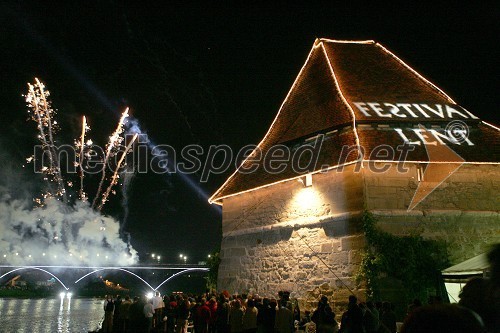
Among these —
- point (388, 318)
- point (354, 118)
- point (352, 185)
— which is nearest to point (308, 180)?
point (352, 185)

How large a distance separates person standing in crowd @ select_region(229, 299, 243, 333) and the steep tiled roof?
4.05 metres

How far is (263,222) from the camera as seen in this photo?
41.4ft

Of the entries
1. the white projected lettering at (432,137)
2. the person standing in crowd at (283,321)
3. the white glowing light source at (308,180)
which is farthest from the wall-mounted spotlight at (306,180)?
the person standing in crowd at (283,321)

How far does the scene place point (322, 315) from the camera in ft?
23.9

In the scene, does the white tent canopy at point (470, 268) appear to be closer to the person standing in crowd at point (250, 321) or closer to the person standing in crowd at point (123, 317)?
the person standing in crowd at point (250, 321)

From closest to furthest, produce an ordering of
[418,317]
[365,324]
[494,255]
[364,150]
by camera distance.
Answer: [418,317], [494,255], [365,324], [364,150]

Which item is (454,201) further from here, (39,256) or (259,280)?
(39,256)

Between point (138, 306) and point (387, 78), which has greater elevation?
point (387, 78)

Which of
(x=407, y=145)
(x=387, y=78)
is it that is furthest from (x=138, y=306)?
(x=387, y=78)

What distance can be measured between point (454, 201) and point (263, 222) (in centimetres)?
500

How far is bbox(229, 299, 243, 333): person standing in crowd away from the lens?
8.41 metres

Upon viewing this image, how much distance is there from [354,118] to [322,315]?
216 inches

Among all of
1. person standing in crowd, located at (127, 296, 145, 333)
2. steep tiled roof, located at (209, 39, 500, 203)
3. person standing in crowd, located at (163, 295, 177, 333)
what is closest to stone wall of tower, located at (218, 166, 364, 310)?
steep tiled roof, located at (209, 39, 500, 203)

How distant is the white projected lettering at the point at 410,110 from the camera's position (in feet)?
37.8
